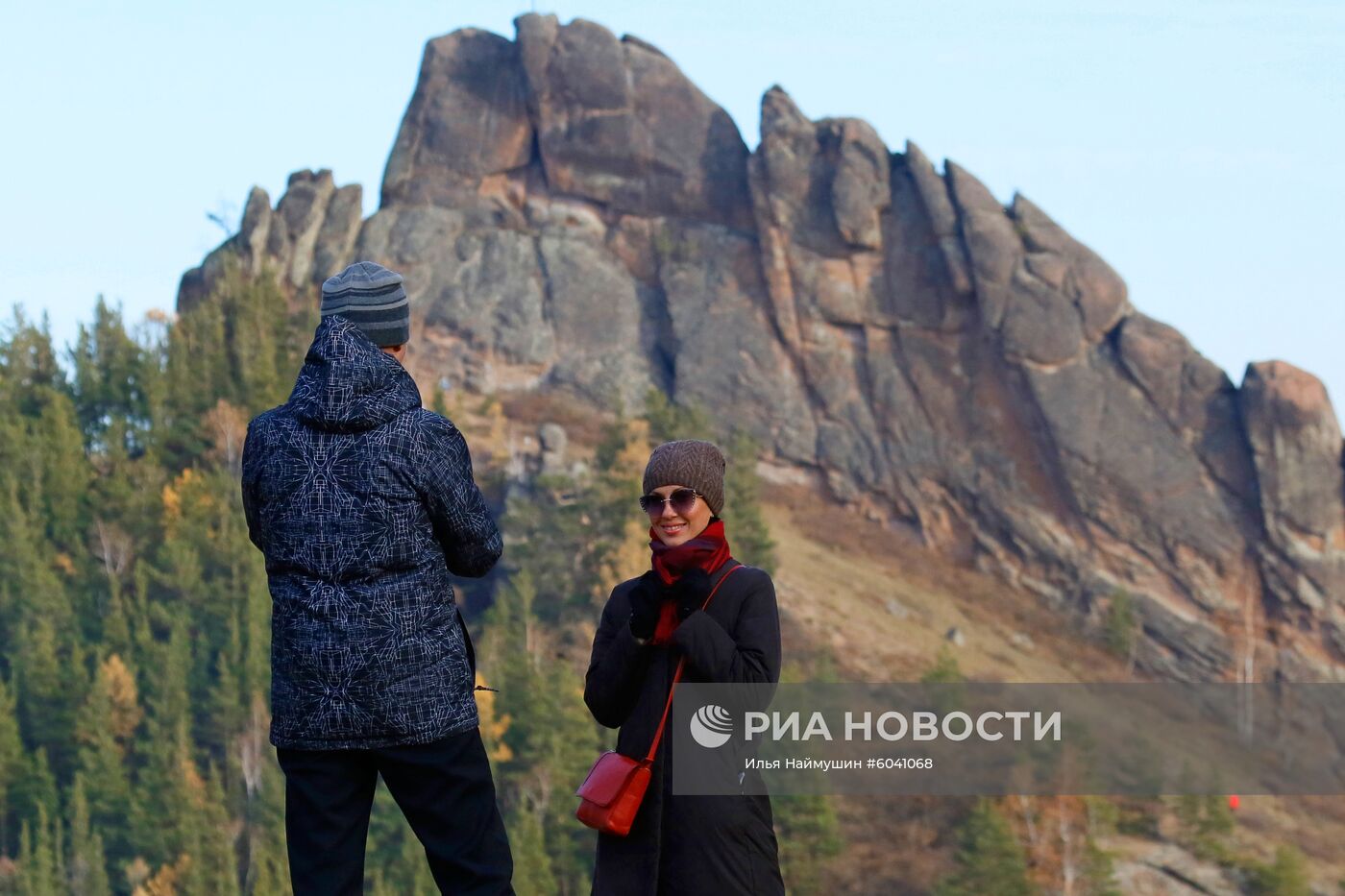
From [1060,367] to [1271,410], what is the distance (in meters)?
6.27

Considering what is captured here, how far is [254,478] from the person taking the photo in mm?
4027

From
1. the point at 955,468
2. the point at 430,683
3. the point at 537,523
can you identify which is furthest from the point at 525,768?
the point at 430,683

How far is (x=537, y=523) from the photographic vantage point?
45.6 m

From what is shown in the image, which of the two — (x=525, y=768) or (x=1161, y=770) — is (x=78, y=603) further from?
(x=1161, y=770)

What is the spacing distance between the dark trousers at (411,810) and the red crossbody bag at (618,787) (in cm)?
24

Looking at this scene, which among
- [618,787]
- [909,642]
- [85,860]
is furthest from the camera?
[909,642]

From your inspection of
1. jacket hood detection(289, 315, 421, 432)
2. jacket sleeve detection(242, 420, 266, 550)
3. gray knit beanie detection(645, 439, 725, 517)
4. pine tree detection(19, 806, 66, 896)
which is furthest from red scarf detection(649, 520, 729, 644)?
pine tree detection(19, 806, 66, 896)

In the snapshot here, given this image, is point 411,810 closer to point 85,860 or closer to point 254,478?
point 254,478

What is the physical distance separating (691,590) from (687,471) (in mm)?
314

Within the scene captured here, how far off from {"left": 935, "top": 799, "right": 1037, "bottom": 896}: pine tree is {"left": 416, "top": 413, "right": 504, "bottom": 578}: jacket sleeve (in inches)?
1179

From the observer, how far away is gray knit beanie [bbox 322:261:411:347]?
4105mm

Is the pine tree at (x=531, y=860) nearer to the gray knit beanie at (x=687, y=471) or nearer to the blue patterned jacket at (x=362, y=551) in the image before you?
the gray knit beanie at (x=687, y=471)

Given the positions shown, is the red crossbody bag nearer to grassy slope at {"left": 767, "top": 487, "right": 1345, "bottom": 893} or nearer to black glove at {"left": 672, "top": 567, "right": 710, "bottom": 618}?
black glove at {"left": 672, "top": 567, "right": 710, "bottom": 618}

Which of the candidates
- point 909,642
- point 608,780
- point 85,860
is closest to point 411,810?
point 608,780
